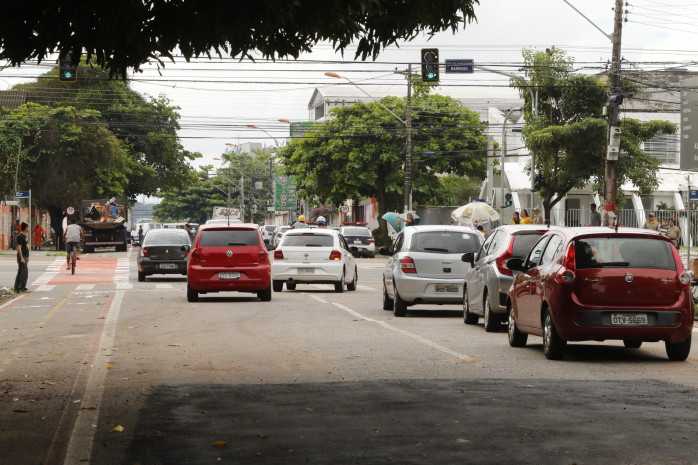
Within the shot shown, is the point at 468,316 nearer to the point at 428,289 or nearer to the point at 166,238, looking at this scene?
the point at 428,289

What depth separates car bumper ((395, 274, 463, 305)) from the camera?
69.8 feet

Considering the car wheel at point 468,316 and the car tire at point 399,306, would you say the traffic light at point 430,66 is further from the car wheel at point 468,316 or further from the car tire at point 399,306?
the car wheel at point 468,316

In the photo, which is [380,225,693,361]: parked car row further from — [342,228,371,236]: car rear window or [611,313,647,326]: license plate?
[342,228,371,236]: car rear window

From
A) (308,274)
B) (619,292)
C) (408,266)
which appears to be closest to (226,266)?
(308,274)

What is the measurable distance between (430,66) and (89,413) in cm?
2373

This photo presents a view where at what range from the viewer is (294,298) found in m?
26.9

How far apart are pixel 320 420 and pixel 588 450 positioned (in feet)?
6.99

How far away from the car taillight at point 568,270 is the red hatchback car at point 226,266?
1260 cm

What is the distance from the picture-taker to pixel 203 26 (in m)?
9.84

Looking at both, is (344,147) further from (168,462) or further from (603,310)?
(168,462)

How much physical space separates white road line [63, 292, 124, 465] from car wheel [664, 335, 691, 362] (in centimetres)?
623

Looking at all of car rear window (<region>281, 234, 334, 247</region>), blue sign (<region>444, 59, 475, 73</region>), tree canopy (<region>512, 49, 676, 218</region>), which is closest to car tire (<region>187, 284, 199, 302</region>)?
car rear window (<region>281, 234, 334, 247</region>)

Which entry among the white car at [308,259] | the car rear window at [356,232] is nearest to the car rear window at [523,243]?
the white car at [308,259]

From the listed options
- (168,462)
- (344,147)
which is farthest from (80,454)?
(344,147)
